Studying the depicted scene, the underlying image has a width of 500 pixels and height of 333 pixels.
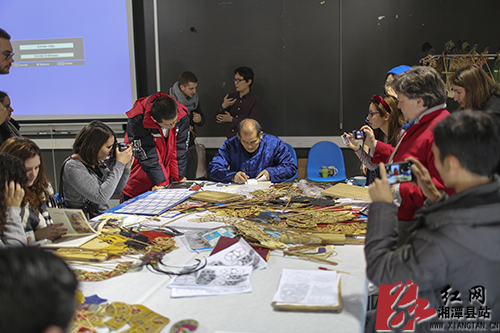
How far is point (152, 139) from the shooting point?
11.7ft

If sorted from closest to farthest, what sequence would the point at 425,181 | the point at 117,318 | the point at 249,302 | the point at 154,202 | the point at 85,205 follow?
the point at 117,318 < the point at 249,302 < the point at 425,181 < the point at 85,205 < the point at 154,202

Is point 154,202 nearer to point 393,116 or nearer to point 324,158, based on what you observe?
point 393,116

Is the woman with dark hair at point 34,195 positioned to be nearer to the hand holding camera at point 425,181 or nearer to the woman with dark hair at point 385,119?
the hand holding camera at point 425,181

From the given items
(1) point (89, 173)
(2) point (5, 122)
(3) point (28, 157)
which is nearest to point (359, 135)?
(1) point (89, 173)

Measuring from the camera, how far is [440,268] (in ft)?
Result: 3.80

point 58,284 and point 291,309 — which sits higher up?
point 58,284

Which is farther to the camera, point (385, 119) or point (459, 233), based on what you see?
point (385, 119)

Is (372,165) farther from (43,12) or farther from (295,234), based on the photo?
(43,12)

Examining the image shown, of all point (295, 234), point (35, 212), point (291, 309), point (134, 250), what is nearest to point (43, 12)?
point (35, 212)

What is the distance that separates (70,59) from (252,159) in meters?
3.43

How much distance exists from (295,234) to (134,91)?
4189mm

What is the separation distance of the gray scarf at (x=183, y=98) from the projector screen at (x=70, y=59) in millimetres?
728

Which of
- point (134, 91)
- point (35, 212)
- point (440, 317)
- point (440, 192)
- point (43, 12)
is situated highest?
point (43, 12)

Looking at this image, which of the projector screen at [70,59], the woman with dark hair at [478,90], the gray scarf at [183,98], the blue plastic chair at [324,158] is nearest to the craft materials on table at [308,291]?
the woman with dark hair at [478,90]
